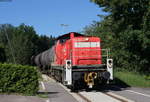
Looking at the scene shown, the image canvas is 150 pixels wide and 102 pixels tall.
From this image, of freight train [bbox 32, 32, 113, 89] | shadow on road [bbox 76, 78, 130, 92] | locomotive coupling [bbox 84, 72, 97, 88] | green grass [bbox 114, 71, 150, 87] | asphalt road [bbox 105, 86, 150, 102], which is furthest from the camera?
green grass [bbox 114, 71, 150, 87]

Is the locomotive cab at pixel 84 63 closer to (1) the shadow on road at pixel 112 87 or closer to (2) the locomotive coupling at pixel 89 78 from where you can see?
(2) the locomotive coupling at pixel 89 78

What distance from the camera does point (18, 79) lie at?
56.3 ft

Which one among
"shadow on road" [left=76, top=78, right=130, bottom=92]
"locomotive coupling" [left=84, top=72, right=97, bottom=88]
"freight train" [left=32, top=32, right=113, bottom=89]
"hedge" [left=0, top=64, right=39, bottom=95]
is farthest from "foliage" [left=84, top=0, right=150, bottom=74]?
"hedge" [left=0, top=64, right=39, bottom=95]

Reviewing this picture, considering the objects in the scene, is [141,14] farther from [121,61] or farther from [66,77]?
A: [66,77]

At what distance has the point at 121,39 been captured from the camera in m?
29.2

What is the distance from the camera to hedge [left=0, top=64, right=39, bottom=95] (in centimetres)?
1688

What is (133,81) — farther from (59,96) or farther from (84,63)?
(59,96)

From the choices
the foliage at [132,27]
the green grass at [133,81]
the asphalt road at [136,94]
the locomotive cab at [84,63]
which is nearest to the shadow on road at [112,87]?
the green grass at [133,81]

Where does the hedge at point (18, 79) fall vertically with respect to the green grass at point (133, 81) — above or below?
above

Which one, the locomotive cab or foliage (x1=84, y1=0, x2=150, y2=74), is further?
foliage (x1=84, y1=0, x2=150, y2=74)

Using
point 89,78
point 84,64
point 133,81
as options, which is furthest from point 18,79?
point 133,81

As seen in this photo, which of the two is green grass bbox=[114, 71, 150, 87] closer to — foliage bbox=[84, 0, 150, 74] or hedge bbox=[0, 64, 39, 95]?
foliage bbox=[84, 0, 150, 74]

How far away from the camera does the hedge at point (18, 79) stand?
664 inches

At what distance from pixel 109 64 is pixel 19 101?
726 cm
